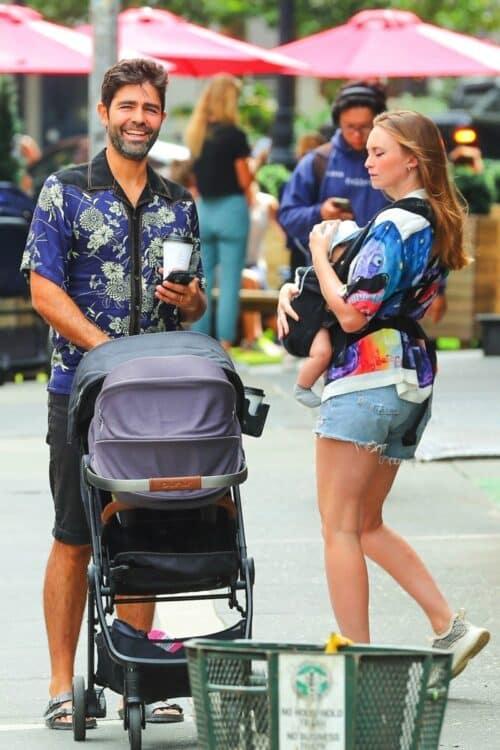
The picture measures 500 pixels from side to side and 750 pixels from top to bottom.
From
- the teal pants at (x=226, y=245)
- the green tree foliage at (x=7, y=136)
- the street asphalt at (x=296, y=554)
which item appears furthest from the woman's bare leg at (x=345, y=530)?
the green tree foliage at (x=7, y=136)

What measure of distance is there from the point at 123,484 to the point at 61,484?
0.65 m

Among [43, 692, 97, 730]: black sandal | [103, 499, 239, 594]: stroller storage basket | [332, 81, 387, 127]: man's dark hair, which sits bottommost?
[43, 692, 97, 730]: black sandal

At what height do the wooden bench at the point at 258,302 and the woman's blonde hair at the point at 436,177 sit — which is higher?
the woman's blonde hair at the point at 436,177

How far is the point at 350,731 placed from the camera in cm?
335

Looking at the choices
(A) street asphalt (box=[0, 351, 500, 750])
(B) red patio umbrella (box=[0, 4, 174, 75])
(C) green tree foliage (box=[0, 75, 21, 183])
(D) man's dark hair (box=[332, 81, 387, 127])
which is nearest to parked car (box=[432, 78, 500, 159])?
(B) red patio umbrella (box=[0, 4, 174, 75])

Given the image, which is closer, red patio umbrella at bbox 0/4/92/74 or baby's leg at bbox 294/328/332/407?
baby's leg at bbox 294/328/332/407

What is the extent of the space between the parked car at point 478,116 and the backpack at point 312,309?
11.6 meters

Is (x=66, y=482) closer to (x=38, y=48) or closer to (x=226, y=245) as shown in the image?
(x=226, y=245)

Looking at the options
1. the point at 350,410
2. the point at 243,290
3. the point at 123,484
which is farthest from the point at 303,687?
the point at 243,290

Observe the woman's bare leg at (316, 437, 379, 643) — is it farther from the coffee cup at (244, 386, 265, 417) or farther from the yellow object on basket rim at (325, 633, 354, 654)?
the yellow object on basket rim at (325, 633, 354, 654)

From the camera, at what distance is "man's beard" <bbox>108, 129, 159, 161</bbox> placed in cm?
504

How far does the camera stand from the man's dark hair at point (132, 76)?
5.00 m

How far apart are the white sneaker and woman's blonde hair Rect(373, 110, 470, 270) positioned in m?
1.13

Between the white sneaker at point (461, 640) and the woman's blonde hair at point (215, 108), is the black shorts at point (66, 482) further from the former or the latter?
the woman's blonde hair at point (215, 108)
